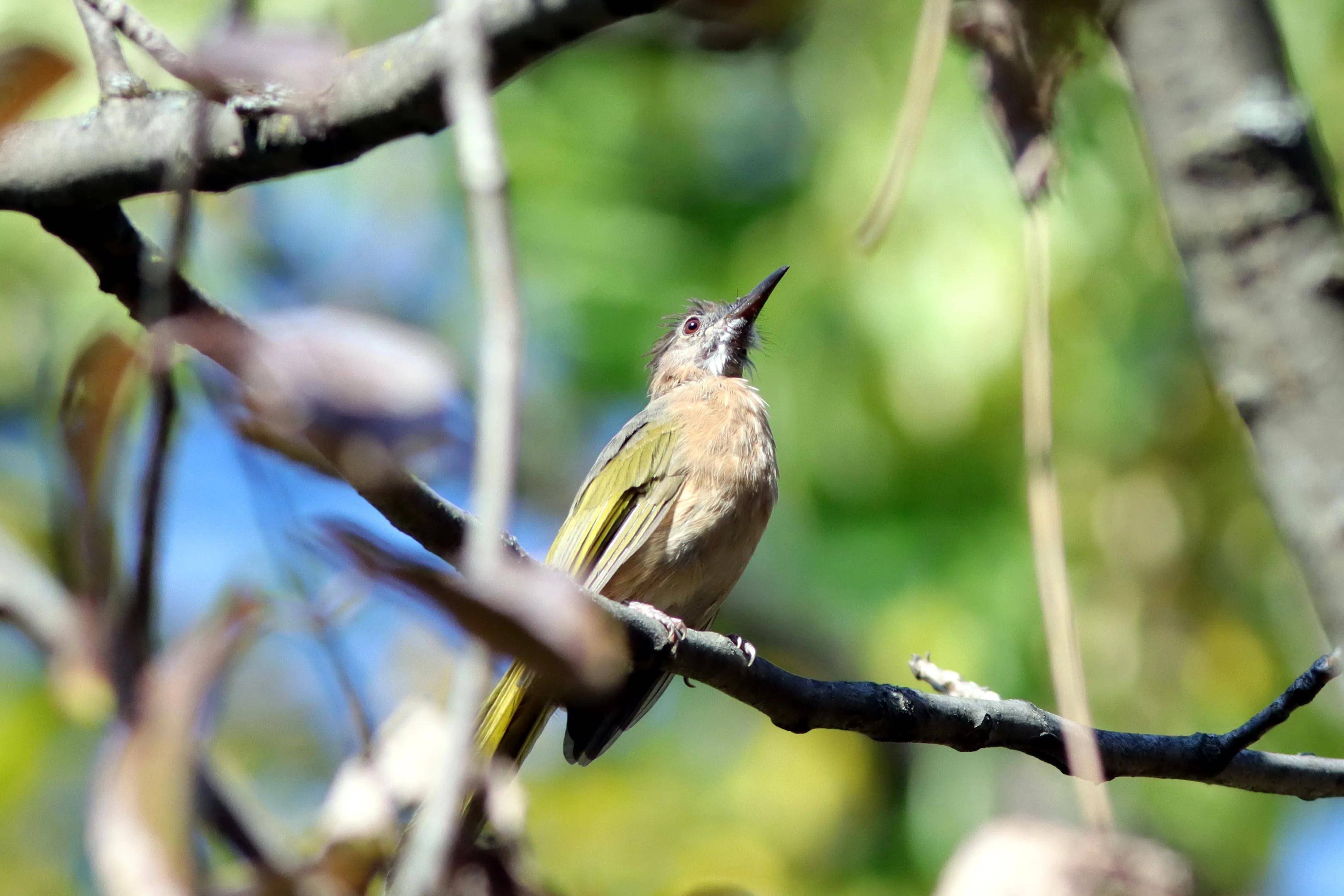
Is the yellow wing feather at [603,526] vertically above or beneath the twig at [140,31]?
beneath

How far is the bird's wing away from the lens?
4578 mm

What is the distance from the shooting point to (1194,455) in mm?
5695

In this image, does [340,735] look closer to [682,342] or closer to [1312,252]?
[1312,252]

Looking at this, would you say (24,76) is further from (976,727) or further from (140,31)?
(976,727)

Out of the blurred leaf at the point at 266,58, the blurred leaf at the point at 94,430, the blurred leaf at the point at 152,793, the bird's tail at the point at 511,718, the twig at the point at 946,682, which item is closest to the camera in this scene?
the blurred leaf at the point at 152,793

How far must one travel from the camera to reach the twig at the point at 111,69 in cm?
247

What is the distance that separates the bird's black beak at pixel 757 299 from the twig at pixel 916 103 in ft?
11.0

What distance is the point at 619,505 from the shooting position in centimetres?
475

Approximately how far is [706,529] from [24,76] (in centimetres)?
322

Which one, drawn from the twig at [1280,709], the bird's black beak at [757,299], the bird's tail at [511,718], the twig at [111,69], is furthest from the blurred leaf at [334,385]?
the bird's black beak at [757,299]

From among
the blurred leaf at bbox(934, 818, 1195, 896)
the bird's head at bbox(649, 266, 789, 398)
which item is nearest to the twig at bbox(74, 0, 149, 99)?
the blurred leaf at bbox(934, 818, 1195, 896)

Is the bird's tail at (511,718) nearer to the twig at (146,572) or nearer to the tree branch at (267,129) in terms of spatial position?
the tree branch at (267,129)

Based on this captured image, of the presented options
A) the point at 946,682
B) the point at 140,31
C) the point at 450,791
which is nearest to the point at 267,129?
the point at 140,31

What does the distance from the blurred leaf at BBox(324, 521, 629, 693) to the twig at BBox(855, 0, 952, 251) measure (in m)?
1.21
